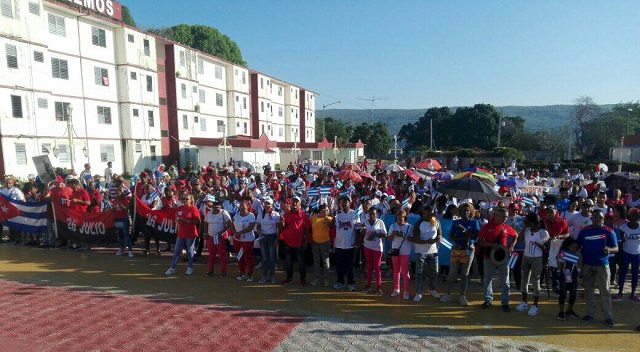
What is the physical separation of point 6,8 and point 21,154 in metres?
8.27

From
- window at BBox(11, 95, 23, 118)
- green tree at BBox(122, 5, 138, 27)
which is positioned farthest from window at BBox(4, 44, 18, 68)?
green tree at BBox(122, 5, 138, 27)

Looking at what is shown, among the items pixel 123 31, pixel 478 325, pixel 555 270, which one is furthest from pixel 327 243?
pixel 123 31

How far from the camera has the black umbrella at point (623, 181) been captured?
14156mm

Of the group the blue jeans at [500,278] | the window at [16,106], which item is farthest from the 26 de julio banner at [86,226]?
the window at [16,106]

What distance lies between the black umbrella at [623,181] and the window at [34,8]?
103 ft

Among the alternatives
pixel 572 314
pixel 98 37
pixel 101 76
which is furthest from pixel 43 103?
pixel 572 314

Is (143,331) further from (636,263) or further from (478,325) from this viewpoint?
(636,263)

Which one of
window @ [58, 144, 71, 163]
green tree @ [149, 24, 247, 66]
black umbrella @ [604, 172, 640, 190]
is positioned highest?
green tree @ [149, 24, 247, 66]

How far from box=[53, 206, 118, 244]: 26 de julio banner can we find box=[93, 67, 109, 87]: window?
22.3 meters

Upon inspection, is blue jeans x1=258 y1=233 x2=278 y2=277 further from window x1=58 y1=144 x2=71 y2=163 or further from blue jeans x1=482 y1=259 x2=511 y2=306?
window x1=58 y1=144 x2=71 y2=163

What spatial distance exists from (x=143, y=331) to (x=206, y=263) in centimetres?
396

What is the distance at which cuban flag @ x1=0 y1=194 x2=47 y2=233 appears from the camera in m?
11.8

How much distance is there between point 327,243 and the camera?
8.24m

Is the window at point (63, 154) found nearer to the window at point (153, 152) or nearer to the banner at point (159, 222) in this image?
the window at point (153, 152)
